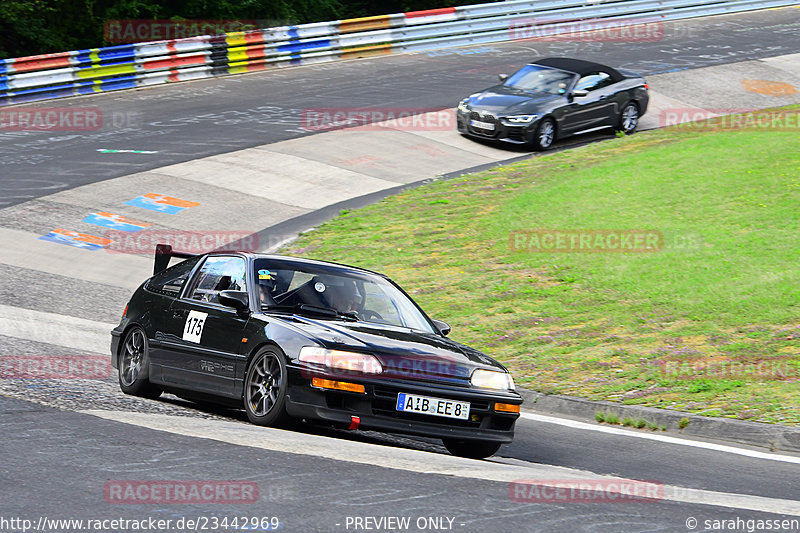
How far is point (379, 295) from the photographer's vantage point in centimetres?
871

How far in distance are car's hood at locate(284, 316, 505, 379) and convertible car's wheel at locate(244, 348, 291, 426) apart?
32cm

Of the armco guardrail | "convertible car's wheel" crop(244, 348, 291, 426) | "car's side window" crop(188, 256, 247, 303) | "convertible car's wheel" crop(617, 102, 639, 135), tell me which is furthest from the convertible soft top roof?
"convertible car's wheel" crop(244, 348, 291, 426)

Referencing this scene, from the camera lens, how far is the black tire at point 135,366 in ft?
29.5

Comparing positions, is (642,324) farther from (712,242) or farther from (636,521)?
(636,521)

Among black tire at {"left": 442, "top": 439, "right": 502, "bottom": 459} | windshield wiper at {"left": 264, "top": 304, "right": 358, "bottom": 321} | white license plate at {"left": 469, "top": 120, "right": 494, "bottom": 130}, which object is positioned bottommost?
white license plate at {"left": 469, "top": 120, "right": 494, "bottom": 130}

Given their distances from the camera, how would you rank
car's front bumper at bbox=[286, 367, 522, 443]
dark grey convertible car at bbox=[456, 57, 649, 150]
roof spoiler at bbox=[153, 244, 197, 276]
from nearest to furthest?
car's front bumper at bbox=[286, 367, 522, 443], roof spoiler at bbox=[153, 244, 197, 276], dark grey convertible car at bbox=[456, 57, 649, 150]

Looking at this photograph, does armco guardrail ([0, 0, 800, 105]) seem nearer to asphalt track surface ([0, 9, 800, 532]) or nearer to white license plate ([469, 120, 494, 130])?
white license plate ([469, 120, 494, 130])

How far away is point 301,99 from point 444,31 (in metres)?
7.98

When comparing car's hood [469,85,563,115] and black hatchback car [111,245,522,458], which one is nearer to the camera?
black hatchback car [111,245,522,458]

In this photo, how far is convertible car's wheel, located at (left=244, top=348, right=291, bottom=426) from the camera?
7410 millimetres

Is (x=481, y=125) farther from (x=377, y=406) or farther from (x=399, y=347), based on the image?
(x=377, y=406)

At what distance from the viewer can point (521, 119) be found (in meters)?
21.6

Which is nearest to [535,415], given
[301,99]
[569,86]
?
[569,86]

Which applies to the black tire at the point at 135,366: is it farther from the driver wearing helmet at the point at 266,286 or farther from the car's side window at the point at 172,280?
the driver wearing helmet at the point at 266,286
